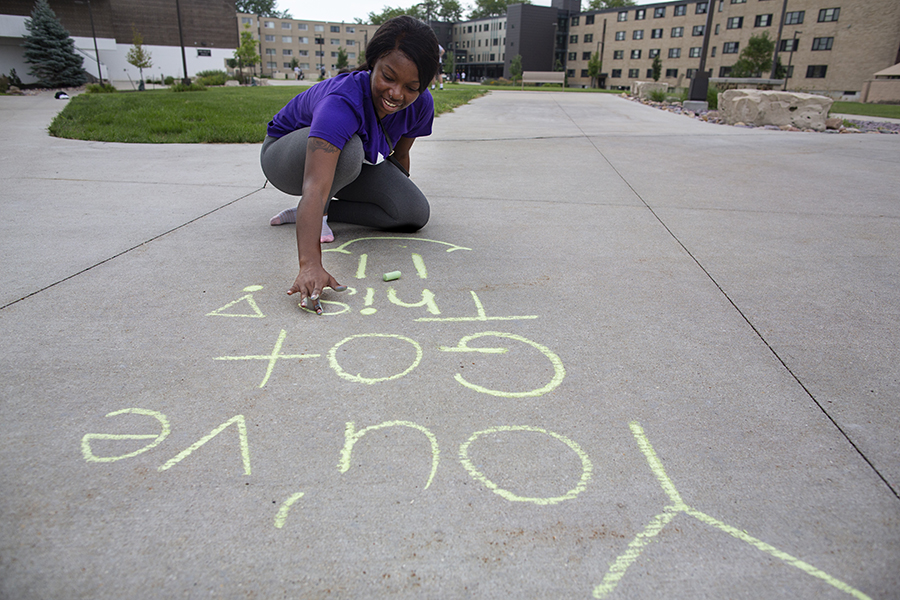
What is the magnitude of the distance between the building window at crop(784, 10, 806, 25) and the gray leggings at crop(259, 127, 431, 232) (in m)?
50.1

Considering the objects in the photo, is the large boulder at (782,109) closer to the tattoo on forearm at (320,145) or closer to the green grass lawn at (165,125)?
the green grass lawn at (165,125)

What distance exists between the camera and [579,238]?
347 cm

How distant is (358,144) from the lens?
9.21ft

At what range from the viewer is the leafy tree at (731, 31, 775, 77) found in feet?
122

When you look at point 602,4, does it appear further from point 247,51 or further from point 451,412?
point 451,412

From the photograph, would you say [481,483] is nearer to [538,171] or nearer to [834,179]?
[538,171]

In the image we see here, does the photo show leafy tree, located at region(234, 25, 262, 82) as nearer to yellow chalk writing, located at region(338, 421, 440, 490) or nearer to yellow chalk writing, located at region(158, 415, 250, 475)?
yellow chalk writing, located at region(158, 415, 250, 475)

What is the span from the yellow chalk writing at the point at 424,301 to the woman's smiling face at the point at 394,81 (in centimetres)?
94

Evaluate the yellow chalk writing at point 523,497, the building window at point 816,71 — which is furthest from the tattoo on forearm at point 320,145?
the building window at point 816,71

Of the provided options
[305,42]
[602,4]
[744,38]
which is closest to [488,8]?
[602,4]

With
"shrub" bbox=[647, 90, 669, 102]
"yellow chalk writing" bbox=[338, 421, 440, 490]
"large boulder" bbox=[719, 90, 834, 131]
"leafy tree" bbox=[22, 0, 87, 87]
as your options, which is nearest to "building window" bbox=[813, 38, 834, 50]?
"shrub" bbox=[647, 90, 669, 102]

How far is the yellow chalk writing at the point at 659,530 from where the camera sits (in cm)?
112

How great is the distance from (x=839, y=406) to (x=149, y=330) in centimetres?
251

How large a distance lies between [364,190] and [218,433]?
2.11m
